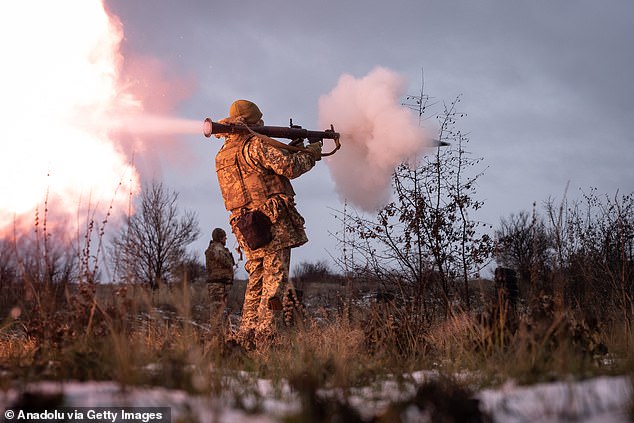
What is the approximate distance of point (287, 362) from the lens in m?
4.35

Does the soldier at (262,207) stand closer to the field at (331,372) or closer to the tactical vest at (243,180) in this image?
the tactical vest at (243,180)

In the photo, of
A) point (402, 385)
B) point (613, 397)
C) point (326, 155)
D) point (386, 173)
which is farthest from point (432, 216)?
point (613, 397)

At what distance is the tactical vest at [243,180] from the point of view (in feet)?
22.6

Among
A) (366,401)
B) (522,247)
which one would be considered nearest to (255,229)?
(366,401)

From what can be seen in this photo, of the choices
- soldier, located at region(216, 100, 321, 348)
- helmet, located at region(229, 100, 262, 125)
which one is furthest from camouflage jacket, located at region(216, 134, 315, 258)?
helmet, located at region(229, 100, 262, 125)

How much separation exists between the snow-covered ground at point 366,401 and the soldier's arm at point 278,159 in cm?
355

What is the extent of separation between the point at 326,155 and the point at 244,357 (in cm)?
335

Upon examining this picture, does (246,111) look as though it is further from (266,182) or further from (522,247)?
(522,247)

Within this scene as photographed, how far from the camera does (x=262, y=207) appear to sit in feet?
22.6

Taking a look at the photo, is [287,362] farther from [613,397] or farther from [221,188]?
[221,188]

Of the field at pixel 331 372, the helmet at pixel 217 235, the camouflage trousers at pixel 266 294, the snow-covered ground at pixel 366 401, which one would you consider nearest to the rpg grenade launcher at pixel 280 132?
the camouflage trousers at pixel 266 294

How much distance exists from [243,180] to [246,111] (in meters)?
0.84

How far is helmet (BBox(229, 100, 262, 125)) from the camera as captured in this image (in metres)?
7.04

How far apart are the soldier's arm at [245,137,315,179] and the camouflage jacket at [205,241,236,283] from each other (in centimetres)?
624
